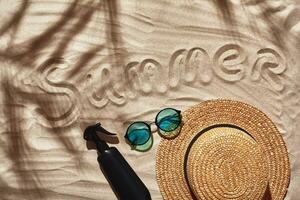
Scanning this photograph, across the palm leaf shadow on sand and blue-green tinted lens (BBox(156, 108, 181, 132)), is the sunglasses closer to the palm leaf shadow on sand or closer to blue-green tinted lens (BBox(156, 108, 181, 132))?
blue-green tinted lens (BBox(156, 108, 181, 132))

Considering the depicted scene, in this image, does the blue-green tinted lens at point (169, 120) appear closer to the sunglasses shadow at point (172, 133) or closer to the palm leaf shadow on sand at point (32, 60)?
the sunglasses shadow at point (172, 133)

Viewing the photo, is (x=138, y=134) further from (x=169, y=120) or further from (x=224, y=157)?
(x=224, y=157)

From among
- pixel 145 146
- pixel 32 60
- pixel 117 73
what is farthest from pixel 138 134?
pixel 32 60

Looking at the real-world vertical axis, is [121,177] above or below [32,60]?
below

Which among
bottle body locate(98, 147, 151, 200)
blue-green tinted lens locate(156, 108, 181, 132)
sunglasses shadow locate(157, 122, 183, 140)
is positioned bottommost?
bottle body locate(98, 147, 151, 200)

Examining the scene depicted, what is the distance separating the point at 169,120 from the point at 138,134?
0.25ft

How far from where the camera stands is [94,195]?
1.09 meters

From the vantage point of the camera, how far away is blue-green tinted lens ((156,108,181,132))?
1.10m

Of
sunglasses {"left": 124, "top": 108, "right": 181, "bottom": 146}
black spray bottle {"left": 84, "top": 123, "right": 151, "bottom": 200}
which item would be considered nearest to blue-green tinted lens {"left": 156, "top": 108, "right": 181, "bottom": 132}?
sunglasses {"left": 124, "top": 108, "right": 181, "bottom": 146}

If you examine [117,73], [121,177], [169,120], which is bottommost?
[121,177]

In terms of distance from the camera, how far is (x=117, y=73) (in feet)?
3.66

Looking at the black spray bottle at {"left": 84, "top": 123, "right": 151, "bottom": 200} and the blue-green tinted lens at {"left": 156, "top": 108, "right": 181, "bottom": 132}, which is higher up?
the blue-green tinted lens at {"left": 156, "top": 108, "right": 181, "bottom": 132}

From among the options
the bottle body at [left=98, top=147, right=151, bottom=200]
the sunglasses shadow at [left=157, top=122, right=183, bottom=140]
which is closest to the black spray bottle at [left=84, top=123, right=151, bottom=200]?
the bottle body at [left=98, top=147, right=151, bottom=200]

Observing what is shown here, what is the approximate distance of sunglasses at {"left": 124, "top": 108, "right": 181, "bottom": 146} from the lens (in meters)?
1.10
